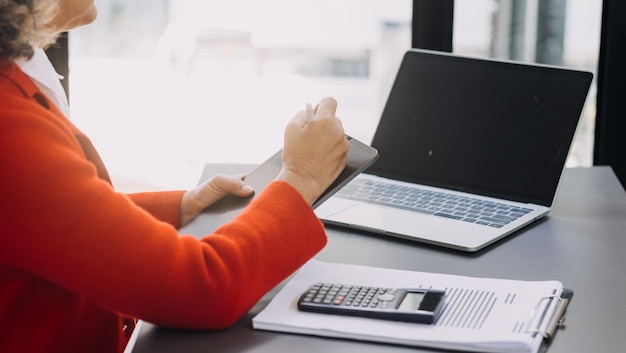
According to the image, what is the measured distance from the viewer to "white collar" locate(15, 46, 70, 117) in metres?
0.89

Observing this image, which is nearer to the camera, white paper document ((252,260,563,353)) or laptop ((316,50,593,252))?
white paper document ((252,260,563,353))

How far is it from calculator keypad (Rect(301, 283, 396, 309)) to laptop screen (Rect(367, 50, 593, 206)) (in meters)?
0.47

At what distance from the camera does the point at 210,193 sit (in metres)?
1.12

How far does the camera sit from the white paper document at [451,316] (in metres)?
0.80

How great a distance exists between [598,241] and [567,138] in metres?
0.22

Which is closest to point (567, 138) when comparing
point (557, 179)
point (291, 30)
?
point (557, 179)

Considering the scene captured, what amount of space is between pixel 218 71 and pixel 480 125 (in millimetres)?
2657

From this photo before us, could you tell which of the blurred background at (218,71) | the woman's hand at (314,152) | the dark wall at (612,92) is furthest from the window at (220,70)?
the woman's hand at (314,152)

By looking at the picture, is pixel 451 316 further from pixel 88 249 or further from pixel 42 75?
pixel 42 75

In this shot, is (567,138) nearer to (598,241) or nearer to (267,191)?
(598,241)

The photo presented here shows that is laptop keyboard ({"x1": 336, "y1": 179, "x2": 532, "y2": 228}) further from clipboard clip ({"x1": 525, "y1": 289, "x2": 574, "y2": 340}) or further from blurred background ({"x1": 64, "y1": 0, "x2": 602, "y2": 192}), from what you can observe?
blurred background ({"x1": 64, "y1": 0, "x2": 602, "y2": 192})

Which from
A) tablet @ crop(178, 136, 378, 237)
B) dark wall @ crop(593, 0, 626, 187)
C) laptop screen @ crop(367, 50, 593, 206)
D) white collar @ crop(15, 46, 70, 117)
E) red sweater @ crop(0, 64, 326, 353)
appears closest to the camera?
red sweater @ crop(0, 64, 326, 353)

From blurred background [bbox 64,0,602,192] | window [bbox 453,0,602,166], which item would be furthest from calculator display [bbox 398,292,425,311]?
blurred background [bbox 64,0,602,192]

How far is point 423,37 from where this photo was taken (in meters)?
1.79
